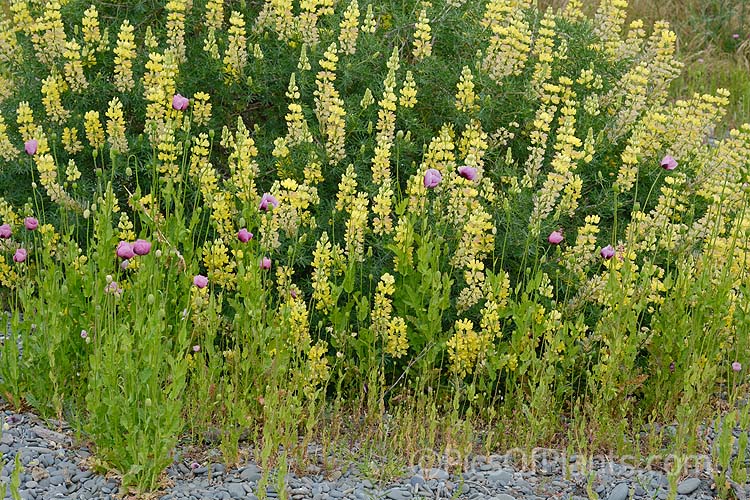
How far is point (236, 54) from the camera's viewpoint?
5250 millimetres

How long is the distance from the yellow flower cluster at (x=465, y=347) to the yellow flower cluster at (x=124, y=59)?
216 centimetres

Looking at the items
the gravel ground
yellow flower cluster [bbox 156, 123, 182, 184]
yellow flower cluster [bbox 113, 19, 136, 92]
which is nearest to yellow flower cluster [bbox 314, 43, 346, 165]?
yellow flower cluster [bbox 156, 123, 182, 184]

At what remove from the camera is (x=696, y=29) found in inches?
412

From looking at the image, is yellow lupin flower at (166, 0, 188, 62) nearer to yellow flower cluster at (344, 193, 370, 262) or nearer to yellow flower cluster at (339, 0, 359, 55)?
yellow flower cluster at (339, 0, 359, 55)

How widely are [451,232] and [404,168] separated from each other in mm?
588

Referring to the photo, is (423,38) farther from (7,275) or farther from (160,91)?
(7,275)

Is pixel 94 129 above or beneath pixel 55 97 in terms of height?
beneath

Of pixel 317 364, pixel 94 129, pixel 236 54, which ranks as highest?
pixel 236 54

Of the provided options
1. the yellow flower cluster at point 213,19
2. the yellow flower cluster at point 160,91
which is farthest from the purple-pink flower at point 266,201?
the yellow flower cluster at point 213,19

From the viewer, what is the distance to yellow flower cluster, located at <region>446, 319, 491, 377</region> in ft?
13.9

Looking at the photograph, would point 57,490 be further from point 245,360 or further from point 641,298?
point 641,298

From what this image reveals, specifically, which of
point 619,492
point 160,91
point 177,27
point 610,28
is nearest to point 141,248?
point 160,91

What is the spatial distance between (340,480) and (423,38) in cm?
247

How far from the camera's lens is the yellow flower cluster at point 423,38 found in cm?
510
